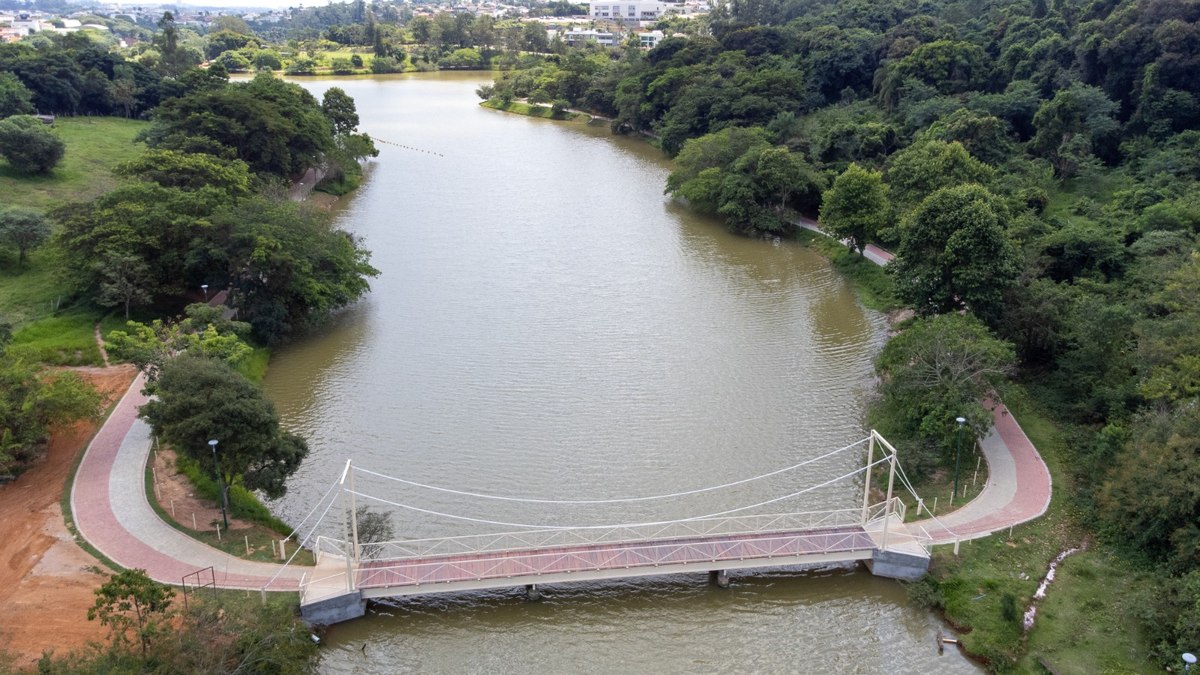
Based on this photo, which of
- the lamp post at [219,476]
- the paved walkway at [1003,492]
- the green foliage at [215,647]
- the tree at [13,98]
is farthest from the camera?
the tree at [13,98]

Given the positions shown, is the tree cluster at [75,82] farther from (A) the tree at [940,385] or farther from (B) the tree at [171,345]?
(A) the tree at [940,385]

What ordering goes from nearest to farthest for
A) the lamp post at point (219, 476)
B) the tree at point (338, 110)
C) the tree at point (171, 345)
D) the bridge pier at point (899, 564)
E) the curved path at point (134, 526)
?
the curved path at point (134, 526)
the lamp post at point (219, 476)
the bridge pier at point (899, 564)
the tree at point (171, 345)
the tree at point (338, 110)

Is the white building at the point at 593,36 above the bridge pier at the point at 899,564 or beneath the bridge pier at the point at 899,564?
beneath

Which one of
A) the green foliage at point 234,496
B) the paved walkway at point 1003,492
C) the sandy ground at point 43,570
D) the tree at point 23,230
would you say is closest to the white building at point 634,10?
the tree at point 23,230

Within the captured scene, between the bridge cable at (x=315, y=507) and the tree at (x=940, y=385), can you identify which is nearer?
the bridge cable at (x=315, y=507)

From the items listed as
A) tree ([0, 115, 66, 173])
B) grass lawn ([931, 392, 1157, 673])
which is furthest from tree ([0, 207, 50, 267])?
grass lawn ([931, 392, 1157, 673])

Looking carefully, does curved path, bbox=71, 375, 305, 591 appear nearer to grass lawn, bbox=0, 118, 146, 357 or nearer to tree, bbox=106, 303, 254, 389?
tree, bbox=106, 303, 254, 389

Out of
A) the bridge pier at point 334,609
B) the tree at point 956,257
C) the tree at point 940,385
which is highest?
the tree at point 956,257
